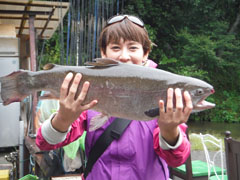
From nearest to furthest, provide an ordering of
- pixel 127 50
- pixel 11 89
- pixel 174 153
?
pixel 174 153 → pixel 11 89 → pixel 127 50

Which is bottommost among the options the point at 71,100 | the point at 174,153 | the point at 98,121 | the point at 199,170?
the point at 199,170

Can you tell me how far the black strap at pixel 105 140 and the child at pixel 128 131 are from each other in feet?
0.09

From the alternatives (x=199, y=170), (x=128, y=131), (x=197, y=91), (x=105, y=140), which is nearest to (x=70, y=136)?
(x=105, y=140)

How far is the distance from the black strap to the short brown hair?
1.85 feet

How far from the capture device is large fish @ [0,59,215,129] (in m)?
1.62

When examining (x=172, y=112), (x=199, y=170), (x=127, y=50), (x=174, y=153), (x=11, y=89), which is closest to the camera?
(x=172, y=112)

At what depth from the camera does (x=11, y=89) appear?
1.79 meters

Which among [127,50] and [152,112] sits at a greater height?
[127,50]

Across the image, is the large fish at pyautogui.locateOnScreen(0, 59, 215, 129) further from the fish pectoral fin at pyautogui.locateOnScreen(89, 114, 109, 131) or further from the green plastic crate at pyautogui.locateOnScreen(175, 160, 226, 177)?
the green plastic crate at pyautogui.locateOnScreen(175, 160, 226, 177)

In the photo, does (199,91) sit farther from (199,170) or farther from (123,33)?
(199,170)

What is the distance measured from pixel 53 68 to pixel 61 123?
0.34 meters

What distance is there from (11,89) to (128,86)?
2.41ft

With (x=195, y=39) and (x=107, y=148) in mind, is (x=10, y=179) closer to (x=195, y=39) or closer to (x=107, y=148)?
(x=107, y=148)

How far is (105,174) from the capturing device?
1.78 meters
